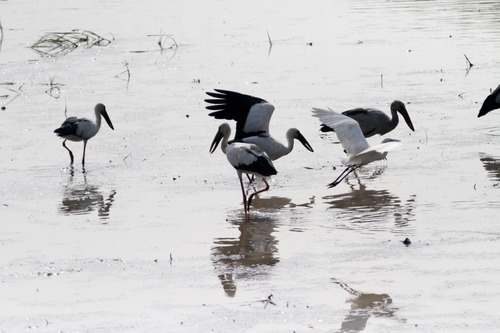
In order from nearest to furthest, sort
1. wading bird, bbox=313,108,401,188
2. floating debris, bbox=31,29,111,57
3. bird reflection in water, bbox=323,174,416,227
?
bird reflection in water, bbox=323,174,416,227
wading bird, bbox=313,108,401,188
floating debris, bbox=31,29,111,57

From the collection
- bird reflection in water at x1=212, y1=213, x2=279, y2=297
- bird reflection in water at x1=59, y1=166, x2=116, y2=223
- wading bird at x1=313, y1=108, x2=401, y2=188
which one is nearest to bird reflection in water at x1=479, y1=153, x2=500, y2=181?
wading bird at x1=313, y1=108, x2=401, y2=188

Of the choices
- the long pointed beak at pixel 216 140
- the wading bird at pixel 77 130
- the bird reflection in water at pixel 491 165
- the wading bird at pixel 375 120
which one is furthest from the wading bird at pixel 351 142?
the wading bird at pixel 77 130

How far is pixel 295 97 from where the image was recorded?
15.0m

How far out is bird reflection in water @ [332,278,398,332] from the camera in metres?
6.38

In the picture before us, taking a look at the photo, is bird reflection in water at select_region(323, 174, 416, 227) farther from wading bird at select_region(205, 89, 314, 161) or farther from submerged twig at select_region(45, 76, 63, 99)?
submerged twig at select_region(45, 76, 63, 99)

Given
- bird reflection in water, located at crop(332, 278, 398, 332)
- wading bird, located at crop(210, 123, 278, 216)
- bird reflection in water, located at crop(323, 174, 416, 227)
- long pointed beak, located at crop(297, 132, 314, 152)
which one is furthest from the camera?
long pointed beak, located at crop(297, 132, 314, 152)

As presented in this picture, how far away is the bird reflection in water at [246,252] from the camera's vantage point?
764 cm

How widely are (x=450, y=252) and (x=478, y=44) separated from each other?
11726mm

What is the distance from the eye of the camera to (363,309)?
263 inches

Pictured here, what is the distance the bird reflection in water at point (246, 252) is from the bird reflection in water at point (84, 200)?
1.22 m

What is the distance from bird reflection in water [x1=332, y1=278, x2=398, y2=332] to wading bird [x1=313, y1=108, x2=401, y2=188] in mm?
3172

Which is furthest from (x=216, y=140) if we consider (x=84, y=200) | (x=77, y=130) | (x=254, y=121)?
(x=84, y=200)

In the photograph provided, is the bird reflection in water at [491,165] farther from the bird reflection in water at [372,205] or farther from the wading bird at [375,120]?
the wading bird at [375,120]

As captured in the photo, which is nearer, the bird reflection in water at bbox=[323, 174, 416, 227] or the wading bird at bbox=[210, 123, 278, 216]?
the bird reflection in water at bbox=[323, 174, 416, 227]
